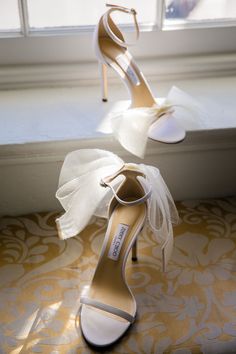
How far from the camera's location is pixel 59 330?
82 centimetres

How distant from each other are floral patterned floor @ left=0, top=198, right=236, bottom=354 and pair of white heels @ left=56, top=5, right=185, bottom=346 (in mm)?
35

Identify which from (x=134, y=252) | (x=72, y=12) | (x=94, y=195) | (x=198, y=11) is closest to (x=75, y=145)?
(x=94, y=195)

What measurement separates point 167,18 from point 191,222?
0.50 metres

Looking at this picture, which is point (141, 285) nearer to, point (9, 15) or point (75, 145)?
point (75, 145)

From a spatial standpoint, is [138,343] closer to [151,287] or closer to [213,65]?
[151,287]

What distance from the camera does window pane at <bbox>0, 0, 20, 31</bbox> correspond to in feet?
3.65

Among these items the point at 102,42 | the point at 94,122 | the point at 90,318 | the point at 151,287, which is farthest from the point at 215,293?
the point at 102,42

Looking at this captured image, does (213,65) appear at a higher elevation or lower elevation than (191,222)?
higher

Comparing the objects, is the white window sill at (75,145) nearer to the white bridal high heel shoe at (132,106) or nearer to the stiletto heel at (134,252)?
the white bridal high heel shoe at (132,106)

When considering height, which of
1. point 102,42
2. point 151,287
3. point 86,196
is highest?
point 102,42

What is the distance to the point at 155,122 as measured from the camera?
0.97 meters

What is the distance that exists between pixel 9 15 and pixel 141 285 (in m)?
0.68

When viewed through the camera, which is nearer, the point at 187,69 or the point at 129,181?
the point at 129,181

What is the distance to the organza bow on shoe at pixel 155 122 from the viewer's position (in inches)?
37.1
